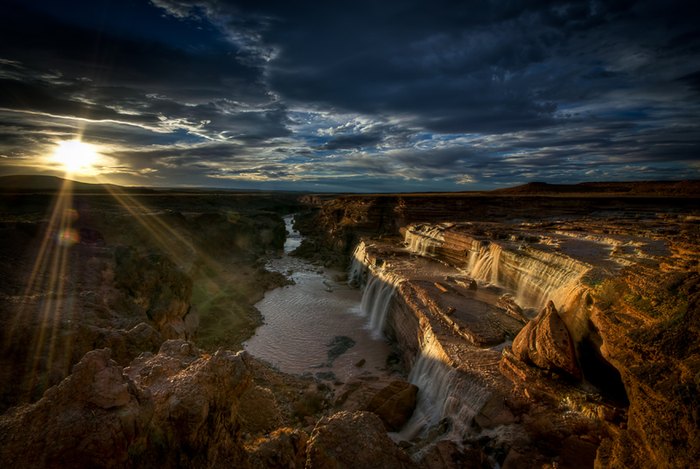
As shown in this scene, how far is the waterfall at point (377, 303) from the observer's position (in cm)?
1859

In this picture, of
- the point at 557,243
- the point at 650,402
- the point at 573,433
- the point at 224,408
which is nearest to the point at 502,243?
the point at 557,243

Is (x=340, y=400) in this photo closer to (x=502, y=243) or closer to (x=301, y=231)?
(x=502, y=243)

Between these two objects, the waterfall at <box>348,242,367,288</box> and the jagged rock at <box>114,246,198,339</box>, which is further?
the waterfall at <box>348,242,367,288</box>

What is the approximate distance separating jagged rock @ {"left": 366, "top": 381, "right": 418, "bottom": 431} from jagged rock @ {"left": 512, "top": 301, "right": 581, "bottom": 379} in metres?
3.57

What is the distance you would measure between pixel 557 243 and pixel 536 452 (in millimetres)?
15427

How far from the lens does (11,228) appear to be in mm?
12922

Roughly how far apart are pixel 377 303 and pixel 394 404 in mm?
9602

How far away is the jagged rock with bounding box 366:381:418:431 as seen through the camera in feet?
33.8

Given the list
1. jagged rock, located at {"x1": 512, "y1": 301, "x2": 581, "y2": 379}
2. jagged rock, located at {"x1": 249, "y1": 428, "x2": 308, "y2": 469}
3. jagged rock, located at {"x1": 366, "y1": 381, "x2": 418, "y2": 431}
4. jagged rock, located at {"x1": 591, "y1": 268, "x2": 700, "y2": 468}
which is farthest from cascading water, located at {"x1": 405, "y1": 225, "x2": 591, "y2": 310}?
jagged rock, located at {"x1": 249, "y1": 428, "x2": 308, "y2": 469}

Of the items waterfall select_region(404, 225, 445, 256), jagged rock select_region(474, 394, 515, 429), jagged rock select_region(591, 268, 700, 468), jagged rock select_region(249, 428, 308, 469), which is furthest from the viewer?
waterfall select_region(404, 225, 445, 256)

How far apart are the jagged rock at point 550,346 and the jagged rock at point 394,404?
3.57 metres

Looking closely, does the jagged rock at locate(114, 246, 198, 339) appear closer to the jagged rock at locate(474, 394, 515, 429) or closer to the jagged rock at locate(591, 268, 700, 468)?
the jagged rock at locate(474, 394, 515, 429)

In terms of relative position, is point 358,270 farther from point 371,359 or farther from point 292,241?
point 292,241

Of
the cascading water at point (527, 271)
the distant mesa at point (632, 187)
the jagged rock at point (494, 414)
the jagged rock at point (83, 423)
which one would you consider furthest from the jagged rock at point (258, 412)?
the distant mesa at point (632, 187)
